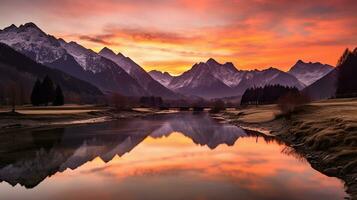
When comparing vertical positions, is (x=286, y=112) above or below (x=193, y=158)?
above

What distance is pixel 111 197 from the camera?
29.0 metres

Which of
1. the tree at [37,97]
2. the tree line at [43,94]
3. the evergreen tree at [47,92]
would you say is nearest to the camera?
the tree at [37,97]

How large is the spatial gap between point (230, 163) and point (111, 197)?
20.4m

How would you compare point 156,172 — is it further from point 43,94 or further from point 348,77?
point 43,94

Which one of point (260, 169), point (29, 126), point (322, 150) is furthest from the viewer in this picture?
point (29, 126)

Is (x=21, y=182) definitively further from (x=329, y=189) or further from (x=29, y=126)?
(x=29, y=126)

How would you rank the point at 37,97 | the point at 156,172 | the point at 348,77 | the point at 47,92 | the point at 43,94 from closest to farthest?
the point at 156,172, the point at 348,77, the point at 37,97, the point at 43,94, the point at 47,92

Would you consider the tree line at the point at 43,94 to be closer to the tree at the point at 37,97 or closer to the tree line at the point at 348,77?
the tree at the point at 37,97

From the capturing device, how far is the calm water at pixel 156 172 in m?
30.2

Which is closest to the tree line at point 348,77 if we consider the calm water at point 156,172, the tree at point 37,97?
the calm water at point 156,172

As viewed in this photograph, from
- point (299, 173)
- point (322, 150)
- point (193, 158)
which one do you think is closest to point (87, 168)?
point (193, 158)

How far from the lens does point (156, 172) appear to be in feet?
130

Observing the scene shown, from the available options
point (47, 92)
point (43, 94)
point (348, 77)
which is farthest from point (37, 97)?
point (348, 77)

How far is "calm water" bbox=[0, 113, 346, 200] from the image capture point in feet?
99.1
